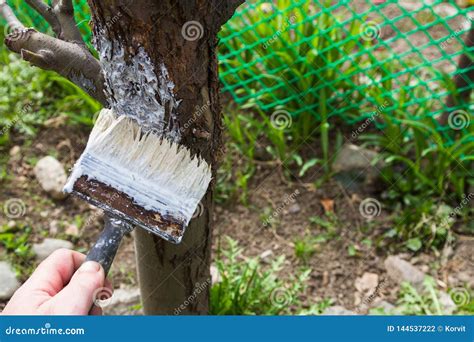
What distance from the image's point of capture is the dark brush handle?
4.69 ft

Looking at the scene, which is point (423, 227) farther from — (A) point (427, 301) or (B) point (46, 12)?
(B) point (46, 12)

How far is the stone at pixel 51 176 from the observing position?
9.01 ft

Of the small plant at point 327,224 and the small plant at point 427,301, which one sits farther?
the small plant at point 327,224

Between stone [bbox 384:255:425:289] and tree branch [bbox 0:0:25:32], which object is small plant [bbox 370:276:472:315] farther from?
tree branch [bbox 0:0:25:32]

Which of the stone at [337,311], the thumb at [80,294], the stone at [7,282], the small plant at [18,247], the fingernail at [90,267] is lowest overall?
the stone at [7,282]

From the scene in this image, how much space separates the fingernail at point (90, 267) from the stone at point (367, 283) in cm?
142

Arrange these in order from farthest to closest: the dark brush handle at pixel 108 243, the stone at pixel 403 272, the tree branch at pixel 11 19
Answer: the stone at pixel 403 272, the tree branch at pixel 11 19, the dark brush handle at pixel 108 243

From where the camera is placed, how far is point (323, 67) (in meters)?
2.78

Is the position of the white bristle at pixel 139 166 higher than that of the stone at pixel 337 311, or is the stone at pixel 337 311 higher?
the white bristle at pixel 139 166

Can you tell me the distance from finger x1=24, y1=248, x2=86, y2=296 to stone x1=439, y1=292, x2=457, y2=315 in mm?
1520

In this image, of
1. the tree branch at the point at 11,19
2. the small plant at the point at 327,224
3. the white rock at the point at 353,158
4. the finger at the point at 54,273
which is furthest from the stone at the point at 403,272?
the tree branch at the point at 11,19

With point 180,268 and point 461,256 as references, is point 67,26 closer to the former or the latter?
point 180,268

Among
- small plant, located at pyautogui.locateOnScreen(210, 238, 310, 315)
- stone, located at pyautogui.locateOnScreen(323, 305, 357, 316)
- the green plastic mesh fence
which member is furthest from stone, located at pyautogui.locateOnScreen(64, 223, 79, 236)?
stone, located at pyautogui.locateOnScreen(323, 305, 357, 316)

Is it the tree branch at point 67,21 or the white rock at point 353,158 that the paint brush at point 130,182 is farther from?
the white rock at point 353,158
